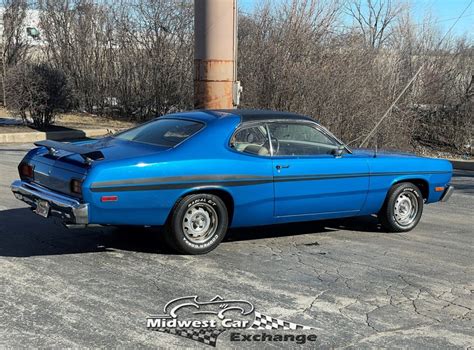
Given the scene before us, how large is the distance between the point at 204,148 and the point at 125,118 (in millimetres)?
19205

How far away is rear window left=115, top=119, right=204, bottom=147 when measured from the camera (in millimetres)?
6081

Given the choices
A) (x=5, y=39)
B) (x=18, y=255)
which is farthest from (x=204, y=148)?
(x=5, y=39)

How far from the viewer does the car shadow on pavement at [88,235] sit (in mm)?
6062

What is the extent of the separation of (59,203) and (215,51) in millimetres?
6794

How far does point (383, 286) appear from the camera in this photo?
206 inches

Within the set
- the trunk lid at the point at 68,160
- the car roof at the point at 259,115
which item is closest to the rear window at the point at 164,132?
the trunk lid at the point at 68,160

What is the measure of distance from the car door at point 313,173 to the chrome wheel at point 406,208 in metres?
0.67

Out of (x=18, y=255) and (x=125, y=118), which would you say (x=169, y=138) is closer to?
(x=18, y=255)

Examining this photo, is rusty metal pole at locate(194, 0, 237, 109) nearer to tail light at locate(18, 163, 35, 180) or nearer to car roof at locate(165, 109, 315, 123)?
car roof at locate(165, 109, 315, 123)

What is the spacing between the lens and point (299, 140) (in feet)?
21.6

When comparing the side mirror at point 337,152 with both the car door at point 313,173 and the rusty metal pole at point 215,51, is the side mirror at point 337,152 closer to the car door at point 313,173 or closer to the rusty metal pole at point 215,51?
the car door at point 313,173

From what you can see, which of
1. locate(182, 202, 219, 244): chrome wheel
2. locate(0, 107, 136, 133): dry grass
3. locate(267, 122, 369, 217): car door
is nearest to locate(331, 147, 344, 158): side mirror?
locate(267, 122, 369, 217): car door

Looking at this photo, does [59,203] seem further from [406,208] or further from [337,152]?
[406,208]

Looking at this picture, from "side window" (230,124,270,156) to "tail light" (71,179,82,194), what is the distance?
1.63 meters
